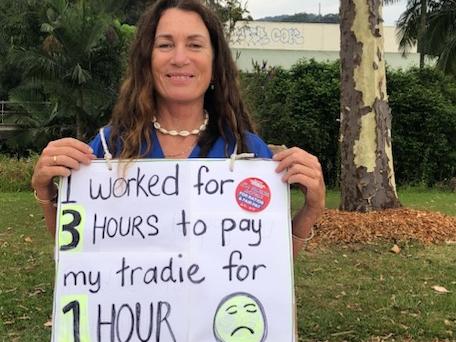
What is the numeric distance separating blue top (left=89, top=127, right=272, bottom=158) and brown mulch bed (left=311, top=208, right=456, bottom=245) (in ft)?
15.3

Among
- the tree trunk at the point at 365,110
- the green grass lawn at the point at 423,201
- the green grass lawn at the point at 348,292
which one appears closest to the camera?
the green grass lawn at the point at 348,292

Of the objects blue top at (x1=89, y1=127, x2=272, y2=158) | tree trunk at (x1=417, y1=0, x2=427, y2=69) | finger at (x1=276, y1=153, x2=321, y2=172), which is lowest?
finger at (x1=276, y1=153, x2=321, y2=172)

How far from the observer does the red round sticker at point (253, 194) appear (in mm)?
2031

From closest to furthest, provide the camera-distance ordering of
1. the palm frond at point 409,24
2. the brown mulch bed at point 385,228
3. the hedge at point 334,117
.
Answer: the brown mulch bed at point 385,228
the hedge at point 334,117
the palm frond at point 409,24

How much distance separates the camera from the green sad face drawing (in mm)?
1930

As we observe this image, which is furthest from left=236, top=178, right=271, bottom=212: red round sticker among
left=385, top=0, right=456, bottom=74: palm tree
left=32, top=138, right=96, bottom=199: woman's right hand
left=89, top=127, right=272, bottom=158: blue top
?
left=385, top=0, right=456, bottom=74: palm tree

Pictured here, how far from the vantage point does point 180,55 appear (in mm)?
2072

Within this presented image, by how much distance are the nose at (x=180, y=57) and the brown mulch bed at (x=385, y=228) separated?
194 inches

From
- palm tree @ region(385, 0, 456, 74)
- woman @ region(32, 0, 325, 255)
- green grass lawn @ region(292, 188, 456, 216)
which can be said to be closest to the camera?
woman @ region(32, 0, 325, 255)

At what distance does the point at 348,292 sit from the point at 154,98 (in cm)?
346

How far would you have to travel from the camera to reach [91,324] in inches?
75.9

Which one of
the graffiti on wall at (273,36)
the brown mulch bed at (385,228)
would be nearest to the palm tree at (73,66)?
the brown mulch bed at (385,228)

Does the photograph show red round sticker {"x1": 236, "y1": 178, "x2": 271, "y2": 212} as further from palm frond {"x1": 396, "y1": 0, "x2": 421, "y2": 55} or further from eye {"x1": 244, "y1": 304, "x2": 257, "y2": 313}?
palm frond {"x1": 396, "y1": 0, "x2": 421, "y2": 55}

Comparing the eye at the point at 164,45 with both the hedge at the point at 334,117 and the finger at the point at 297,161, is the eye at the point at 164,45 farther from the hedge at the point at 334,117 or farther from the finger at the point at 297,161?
the hedge at the point at 334,117
